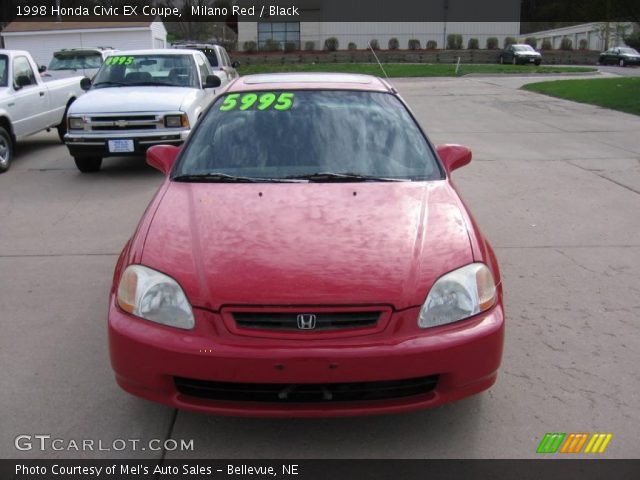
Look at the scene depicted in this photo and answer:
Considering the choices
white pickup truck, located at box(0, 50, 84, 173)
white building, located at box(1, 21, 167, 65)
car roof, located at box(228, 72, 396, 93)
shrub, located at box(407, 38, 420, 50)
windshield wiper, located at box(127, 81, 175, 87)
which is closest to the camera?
car roof, located at box(228, 72, 396, 93)

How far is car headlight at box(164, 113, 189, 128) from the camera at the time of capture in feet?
27.2

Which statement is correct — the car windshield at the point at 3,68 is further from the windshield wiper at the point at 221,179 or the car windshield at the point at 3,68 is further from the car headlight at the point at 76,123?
the windshield wiper at the point at 221,179

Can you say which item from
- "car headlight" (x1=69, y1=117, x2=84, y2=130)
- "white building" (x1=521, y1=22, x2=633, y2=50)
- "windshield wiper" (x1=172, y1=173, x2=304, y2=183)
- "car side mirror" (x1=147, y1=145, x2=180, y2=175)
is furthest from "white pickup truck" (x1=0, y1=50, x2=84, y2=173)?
"white building" (x1=521, y1=22, x2=633, y2=50)

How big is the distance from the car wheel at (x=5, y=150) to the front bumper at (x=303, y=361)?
7.36 meters

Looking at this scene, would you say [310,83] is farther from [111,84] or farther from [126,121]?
[111,84]

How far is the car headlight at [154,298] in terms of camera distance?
2.66 meters

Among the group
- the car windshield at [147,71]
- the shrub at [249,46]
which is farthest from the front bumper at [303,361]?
the shrub at [249,46]

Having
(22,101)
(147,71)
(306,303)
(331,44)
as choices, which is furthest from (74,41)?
(306,303)

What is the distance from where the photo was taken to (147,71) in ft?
30.9

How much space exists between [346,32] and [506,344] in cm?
4975

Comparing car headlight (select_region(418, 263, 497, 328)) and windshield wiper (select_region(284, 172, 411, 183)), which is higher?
windshield wiper (select_region(284, 172, 411, 183))

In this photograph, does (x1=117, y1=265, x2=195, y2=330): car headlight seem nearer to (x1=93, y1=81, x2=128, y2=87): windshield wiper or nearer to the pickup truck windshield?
(x1=93, y1=81, x2=128, y2=87): windshield wiper

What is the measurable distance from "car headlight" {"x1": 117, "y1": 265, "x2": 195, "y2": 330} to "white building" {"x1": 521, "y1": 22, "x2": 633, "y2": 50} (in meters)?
50.3

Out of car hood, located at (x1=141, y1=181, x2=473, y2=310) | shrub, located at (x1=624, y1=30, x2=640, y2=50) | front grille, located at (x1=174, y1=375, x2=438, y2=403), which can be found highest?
shrub, located at (x1=624, y1=30, x2=640, y2=50)
